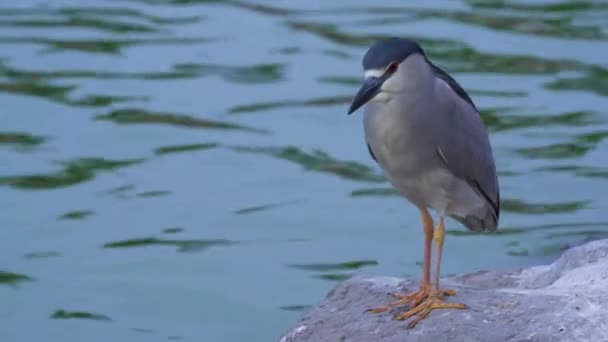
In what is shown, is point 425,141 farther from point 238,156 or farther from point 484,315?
point 238,156

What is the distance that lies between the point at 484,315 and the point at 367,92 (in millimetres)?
960

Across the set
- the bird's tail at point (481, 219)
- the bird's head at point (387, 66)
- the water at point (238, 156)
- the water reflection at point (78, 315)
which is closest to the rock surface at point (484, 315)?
the bird's tail at point (481, 219)

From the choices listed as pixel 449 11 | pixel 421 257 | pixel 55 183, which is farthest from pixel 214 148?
pixel 449 11

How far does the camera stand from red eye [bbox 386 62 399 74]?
18.7 feet

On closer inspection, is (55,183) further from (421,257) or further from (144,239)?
(421,257)

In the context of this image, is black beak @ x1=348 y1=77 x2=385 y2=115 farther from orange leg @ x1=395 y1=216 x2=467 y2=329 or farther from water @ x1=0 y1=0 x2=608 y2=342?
water @ x1=0 y1=0 x2=608 y2=342

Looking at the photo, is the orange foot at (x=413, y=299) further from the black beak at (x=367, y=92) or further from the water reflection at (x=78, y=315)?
the water reflection at (x=78, y=315)

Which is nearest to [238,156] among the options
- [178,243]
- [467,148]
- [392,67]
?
[178,243]

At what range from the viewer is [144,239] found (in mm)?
8789

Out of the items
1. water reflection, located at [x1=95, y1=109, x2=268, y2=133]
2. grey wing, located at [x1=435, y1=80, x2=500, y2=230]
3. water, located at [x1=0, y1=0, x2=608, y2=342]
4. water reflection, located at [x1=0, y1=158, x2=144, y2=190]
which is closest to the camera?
grey wing, located at [x1=435, y1=80, x2=500, y2=230]

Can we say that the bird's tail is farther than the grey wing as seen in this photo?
Yes

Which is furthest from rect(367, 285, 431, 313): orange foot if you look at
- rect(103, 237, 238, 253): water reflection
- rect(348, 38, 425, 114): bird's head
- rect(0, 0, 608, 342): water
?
rect(103, 237, 238, 253): water reflection

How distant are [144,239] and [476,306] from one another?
3.25 meters

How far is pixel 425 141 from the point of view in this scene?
233 inches
